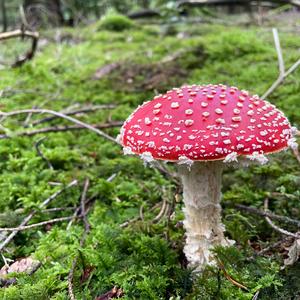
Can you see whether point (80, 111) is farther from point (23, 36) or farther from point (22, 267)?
point (22, 267)

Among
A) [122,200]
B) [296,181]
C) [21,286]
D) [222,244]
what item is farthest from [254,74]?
[21,286]

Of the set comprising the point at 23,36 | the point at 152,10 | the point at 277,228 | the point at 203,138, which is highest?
the point at 203,138

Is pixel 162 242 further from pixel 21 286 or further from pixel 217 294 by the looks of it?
pixel 21 286

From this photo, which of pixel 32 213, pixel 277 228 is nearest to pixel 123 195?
pixel 32 213

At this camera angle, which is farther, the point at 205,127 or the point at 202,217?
the point at 202,217

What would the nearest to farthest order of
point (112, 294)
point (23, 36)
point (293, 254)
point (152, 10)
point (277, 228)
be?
point (112, 294) → point (293, 254) → point (277, 228) → point (23, 36) → point (152, 10)

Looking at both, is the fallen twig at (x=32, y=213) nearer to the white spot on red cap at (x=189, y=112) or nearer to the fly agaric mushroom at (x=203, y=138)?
the fly agaric mushroom at (x=203, y=138)

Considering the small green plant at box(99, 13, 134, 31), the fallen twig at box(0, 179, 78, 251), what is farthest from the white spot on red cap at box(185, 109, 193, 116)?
the small green plant at box(99, 13, 134, 31)

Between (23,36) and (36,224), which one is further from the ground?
(23,36)
